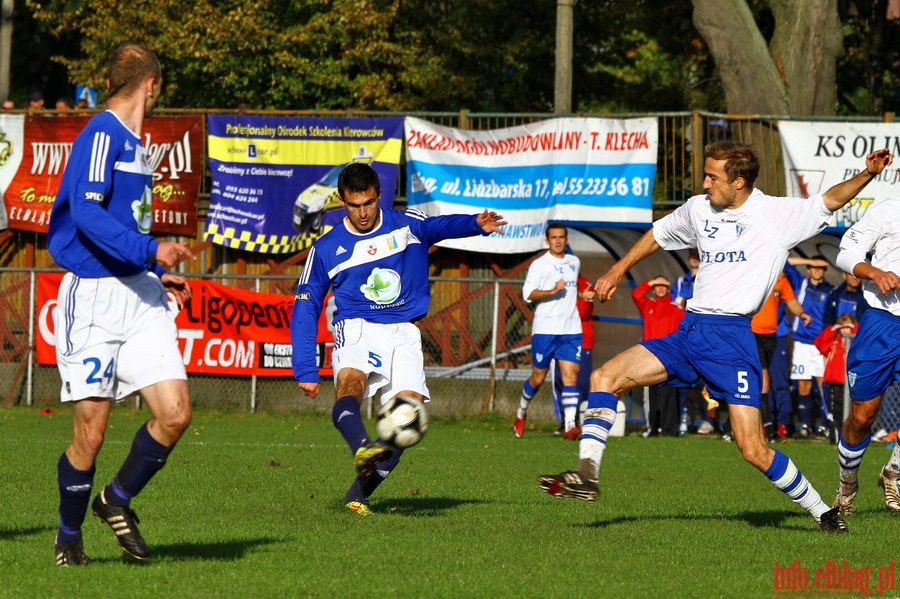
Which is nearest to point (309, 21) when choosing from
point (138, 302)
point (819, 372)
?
point (819, 372)

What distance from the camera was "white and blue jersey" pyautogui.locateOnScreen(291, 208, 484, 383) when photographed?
839cm

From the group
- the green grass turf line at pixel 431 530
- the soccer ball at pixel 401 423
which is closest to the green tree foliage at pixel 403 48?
the green grass turf line at pixel 431 530

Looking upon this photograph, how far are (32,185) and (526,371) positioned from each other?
8.27 meters

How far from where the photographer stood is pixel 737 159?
313 inches

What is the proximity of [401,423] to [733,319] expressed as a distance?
209 cm

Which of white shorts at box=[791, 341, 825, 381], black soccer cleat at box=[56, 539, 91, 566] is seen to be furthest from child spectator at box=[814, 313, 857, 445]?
black soccer cleat at box=[56, 539, 91, 566]

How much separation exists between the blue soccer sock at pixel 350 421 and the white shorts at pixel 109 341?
1.82 metres

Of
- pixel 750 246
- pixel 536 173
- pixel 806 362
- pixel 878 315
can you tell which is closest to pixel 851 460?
pixel 878 315

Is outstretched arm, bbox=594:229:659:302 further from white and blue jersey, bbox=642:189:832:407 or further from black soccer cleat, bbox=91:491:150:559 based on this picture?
black soccer cleat, bbox=91:491:150:559

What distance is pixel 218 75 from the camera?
31.9 m

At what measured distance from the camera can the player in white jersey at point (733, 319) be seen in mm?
7910

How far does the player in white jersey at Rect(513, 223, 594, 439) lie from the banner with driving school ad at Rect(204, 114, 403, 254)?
334 centimetres

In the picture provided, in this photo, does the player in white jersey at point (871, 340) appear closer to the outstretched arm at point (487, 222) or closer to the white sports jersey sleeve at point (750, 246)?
the white sports jersey sleeve at point (750, 246)

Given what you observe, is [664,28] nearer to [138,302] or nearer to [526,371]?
[526,371]
